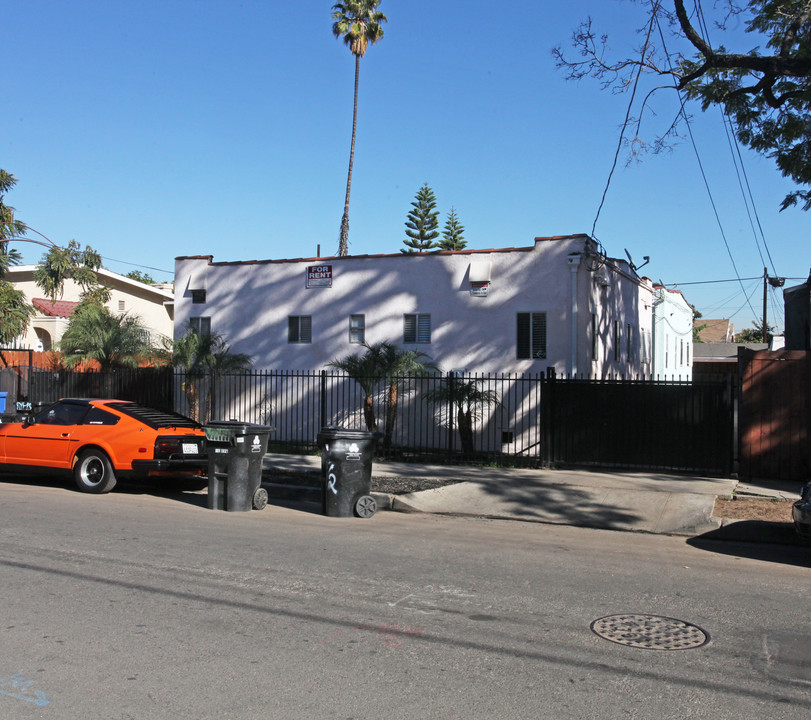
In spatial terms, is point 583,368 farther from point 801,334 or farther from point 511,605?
point 511,605

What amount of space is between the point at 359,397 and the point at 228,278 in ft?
17.1

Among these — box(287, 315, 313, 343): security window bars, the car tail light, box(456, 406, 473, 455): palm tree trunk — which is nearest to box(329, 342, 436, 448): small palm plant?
box(456, 406, 473, 455): palm tree trunk

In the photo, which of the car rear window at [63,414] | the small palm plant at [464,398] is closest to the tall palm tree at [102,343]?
the car rear window at [63,414]

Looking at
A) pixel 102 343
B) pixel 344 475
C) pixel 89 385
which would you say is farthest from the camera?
pixel 89 385

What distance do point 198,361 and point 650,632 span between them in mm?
15625

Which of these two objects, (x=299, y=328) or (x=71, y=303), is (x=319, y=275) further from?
(x=71, y=303)

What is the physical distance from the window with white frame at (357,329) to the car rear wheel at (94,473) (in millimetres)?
8822

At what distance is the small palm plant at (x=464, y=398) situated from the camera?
53.1ft

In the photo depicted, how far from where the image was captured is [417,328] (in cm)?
1920

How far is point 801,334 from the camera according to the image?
17969 mm

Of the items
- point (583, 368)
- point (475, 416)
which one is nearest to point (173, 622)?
point (475, 416)

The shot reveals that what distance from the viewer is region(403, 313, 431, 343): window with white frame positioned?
19.1 m

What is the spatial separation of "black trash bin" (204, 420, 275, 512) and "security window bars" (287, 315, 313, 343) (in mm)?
9584

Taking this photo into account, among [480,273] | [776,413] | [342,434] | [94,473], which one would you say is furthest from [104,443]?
[776,413]
